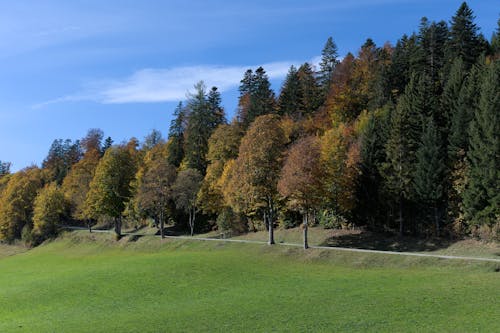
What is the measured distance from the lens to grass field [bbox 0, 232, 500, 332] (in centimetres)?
2064

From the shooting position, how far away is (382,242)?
47.9 metres

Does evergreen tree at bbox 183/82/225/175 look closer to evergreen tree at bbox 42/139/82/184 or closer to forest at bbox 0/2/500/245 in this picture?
forest at bbox 0/2/500/245

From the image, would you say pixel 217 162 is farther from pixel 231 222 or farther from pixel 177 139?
pixel 177 139

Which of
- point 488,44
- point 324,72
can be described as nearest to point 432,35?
point 488,44

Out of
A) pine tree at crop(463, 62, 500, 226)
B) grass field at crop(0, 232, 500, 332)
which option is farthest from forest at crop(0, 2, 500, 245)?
grass field at crop(0, 232, 500, 332)

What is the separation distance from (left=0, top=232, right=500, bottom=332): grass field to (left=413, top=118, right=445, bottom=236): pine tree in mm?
13186

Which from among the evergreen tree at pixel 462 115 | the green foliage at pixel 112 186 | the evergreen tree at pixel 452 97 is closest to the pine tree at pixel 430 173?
the evergreen tree at pixel 462 115

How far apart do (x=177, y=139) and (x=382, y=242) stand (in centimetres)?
5792

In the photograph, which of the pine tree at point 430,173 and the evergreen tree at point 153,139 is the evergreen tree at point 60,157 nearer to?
the evergreen tree at point 153,139

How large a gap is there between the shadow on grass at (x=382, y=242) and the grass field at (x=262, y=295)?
7022mm

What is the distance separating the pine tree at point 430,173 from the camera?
47344 millimetres

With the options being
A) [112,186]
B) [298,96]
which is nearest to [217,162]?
[112,186]

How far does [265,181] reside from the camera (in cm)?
4891

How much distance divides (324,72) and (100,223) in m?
66.7
